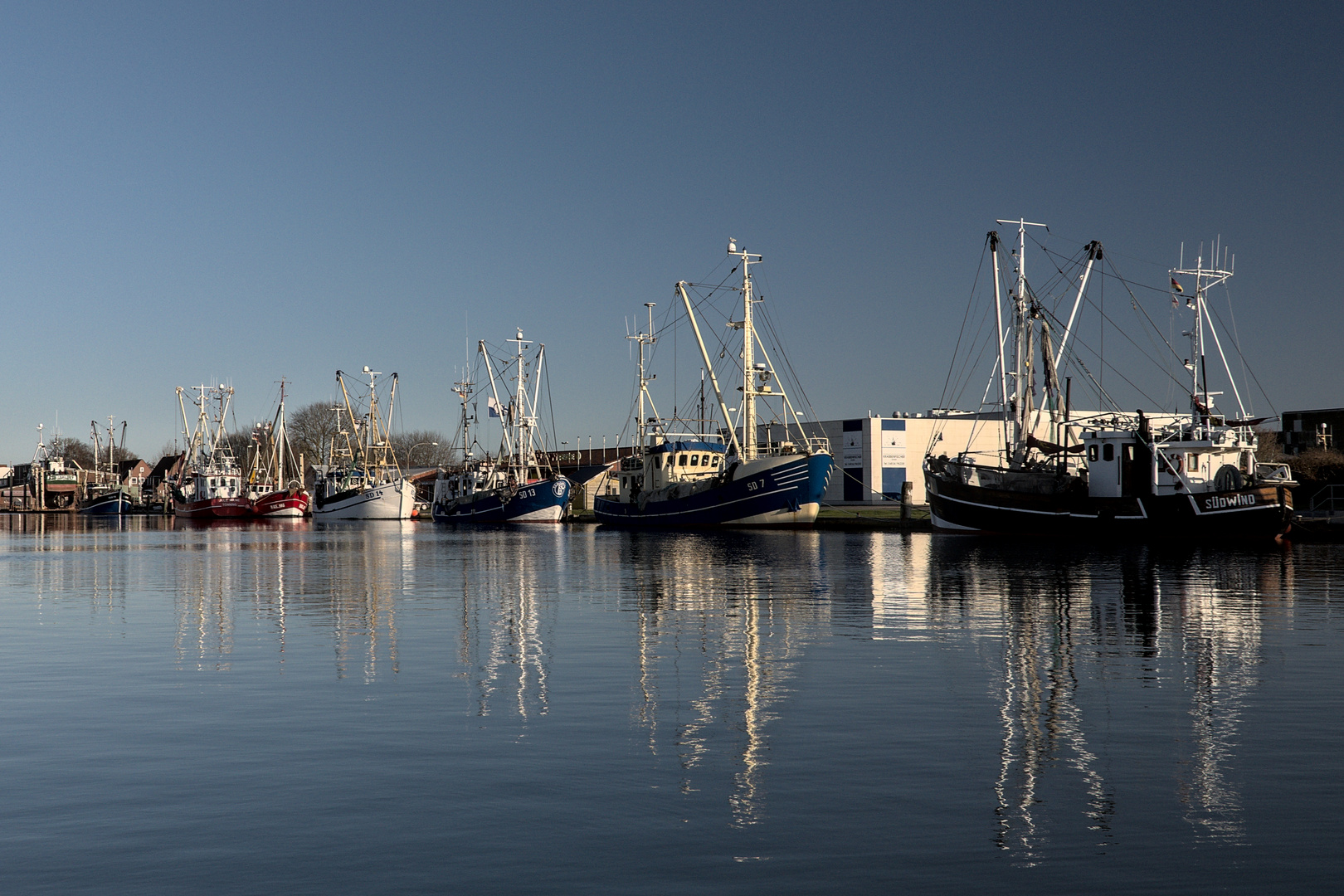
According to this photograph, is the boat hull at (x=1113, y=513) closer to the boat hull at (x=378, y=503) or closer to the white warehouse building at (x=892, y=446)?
the white warehouse building at (x=892, y=446)

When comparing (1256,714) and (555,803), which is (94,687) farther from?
(1256,714)

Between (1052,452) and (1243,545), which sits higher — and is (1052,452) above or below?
above

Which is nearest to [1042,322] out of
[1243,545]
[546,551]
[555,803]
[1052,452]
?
[1052,452]

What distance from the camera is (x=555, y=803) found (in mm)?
10781

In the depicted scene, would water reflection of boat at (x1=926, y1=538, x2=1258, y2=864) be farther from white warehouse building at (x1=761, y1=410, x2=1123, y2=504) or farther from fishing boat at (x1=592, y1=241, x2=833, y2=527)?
white warehouse building at (x1=761, y1=410, x2=1123, y2=504)

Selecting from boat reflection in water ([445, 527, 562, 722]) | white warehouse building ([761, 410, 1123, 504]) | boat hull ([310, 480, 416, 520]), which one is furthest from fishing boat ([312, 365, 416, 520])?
boat reflection in water ([445, 527, 562, 722])

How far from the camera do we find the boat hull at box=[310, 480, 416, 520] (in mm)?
141750

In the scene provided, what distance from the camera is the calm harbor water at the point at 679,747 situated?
9.12 m

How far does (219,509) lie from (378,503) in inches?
802

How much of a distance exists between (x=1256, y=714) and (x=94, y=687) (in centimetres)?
1493

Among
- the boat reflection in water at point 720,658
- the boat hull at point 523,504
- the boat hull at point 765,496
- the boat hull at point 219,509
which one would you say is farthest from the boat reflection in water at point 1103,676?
the boat hull at point 219,509

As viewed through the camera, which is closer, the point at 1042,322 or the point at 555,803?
the point at 555,803

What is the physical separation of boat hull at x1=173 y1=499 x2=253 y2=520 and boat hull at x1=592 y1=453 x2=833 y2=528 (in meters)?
77.2

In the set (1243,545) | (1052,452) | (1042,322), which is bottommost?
(1243,545)
